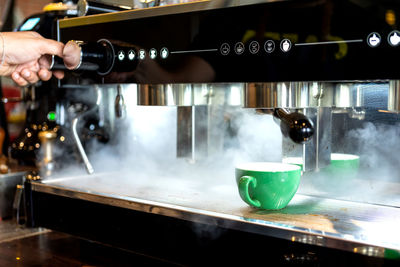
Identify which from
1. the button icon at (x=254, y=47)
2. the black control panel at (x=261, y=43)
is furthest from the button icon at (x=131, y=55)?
the button icon at (x=254, y=47)

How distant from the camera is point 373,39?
0.62 metres

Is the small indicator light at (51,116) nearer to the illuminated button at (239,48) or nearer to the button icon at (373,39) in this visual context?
the illuminated button at (239,48)

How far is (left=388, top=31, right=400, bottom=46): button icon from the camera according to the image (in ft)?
1.97

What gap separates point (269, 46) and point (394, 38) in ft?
0.59

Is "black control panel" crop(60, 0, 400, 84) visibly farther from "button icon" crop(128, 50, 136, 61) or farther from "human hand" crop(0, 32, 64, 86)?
"human hand" crop(0, 32, 64, 86)

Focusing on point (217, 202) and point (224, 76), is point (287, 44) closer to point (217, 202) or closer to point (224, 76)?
point (224, 76)

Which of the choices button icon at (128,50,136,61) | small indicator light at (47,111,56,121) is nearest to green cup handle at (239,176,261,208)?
button icon at (128,50,136,61)

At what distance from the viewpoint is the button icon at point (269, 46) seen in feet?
2.32

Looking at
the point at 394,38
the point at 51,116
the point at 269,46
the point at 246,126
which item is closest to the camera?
the point at 394,38

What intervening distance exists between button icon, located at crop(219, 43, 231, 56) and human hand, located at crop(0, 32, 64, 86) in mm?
344

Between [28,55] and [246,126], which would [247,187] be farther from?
[28,55]

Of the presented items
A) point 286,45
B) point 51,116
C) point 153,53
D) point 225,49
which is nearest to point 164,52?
point 153,53

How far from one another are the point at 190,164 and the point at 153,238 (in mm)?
385

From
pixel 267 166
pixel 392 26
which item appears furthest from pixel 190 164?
pixel 392 26
